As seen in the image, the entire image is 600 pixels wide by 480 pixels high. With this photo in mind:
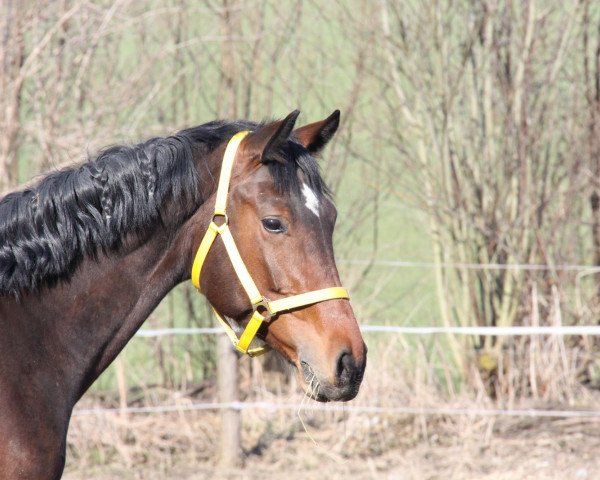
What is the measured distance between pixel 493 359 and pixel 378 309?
1057 mm

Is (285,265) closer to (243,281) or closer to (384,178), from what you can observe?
(243,281)

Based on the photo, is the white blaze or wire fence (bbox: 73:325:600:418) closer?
the white blaze

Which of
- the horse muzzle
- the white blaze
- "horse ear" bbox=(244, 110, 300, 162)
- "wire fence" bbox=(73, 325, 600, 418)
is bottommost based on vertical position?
"wire fence" bbox=(73, 325, 600, 418)

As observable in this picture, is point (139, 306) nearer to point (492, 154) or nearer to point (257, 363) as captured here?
point (257, 363)

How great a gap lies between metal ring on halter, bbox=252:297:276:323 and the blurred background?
3301 millimetres

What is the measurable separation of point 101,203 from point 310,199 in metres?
0.64

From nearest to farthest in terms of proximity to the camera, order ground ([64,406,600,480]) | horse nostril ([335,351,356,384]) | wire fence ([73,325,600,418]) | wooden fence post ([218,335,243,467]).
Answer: horse nostril ([335,351,356,384]) < ground ([64,406,600,480]) < wire fence ([73,325,600,418]) < wooden fence post ([218,335,243,467])

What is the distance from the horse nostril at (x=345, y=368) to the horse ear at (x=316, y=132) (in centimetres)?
74

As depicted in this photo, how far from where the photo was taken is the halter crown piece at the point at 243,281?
2.60m

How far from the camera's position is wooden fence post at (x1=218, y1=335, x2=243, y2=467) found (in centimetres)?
595

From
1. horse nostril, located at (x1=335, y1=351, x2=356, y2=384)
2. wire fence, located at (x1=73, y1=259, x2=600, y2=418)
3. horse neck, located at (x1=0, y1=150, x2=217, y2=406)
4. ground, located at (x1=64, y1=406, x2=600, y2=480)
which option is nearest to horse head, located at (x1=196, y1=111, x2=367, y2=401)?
horse nostril, located at (x1=335, y1=351, x2=356, y2=384)

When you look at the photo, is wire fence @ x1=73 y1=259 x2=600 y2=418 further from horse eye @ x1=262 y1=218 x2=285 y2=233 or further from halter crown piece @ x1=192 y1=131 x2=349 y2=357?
horse eye @ x1=262 y1=218 x2=285 y2=233

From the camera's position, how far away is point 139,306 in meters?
2.74

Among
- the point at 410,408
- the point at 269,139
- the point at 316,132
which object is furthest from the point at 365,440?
the point at 269,139
